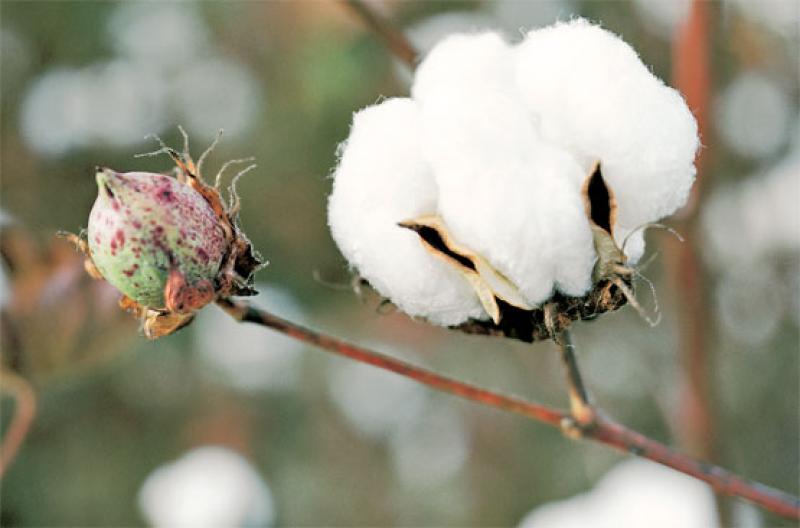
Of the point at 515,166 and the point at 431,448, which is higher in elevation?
the point at 515,166

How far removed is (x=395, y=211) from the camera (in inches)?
22.2

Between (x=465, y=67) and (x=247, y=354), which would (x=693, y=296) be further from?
(x=247, y=354)

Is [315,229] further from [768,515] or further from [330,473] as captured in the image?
[768,515]

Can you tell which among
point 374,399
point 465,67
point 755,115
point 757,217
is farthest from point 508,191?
point 374,399

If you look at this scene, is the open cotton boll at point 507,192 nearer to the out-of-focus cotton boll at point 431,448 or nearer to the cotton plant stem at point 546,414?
the cotton plant stem at point 546,414

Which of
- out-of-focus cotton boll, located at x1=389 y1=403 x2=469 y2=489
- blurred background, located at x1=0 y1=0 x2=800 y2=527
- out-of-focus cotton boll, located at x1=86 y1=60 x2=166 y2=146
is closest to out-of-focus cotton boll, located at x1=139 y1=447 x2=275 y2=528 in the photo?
blurred background, located at x1=0 y1=0 x2=800 y2=527

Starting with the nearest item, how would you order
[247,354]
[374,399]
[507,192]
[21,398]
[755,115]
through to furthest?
1. [507,192]
2. [21,398]
3. [755,115]
4. [247,354]
5. [374,399]

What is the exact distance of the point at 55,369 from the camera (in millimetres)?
1098

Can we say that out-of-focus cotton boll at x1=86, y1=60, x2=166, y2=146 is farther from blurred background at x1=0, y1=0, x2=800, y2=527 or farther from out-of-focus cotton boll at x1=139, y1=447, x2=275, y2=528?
out-of-focus cotton boll at x1=139, y1=447, x2=275, y2=528

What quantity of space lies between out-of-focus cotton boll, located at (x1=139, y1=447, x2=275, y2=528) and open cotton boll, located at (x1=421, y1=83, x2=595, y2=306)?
6.19 feet

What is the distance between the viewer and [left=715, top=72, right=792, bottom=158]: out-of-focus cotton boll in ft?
6.84

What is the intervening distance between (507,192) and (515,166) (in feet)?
0.06

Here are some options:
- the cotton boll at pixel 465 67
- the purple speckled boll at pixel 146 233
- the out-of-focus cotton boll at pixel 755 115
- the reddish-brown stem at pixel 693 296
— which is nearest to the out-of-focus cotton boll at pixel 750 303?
the out-of-focus cotton boll at pixel 755 115

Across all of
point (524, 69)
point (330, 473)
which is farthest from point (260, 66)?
point (524, 69)
